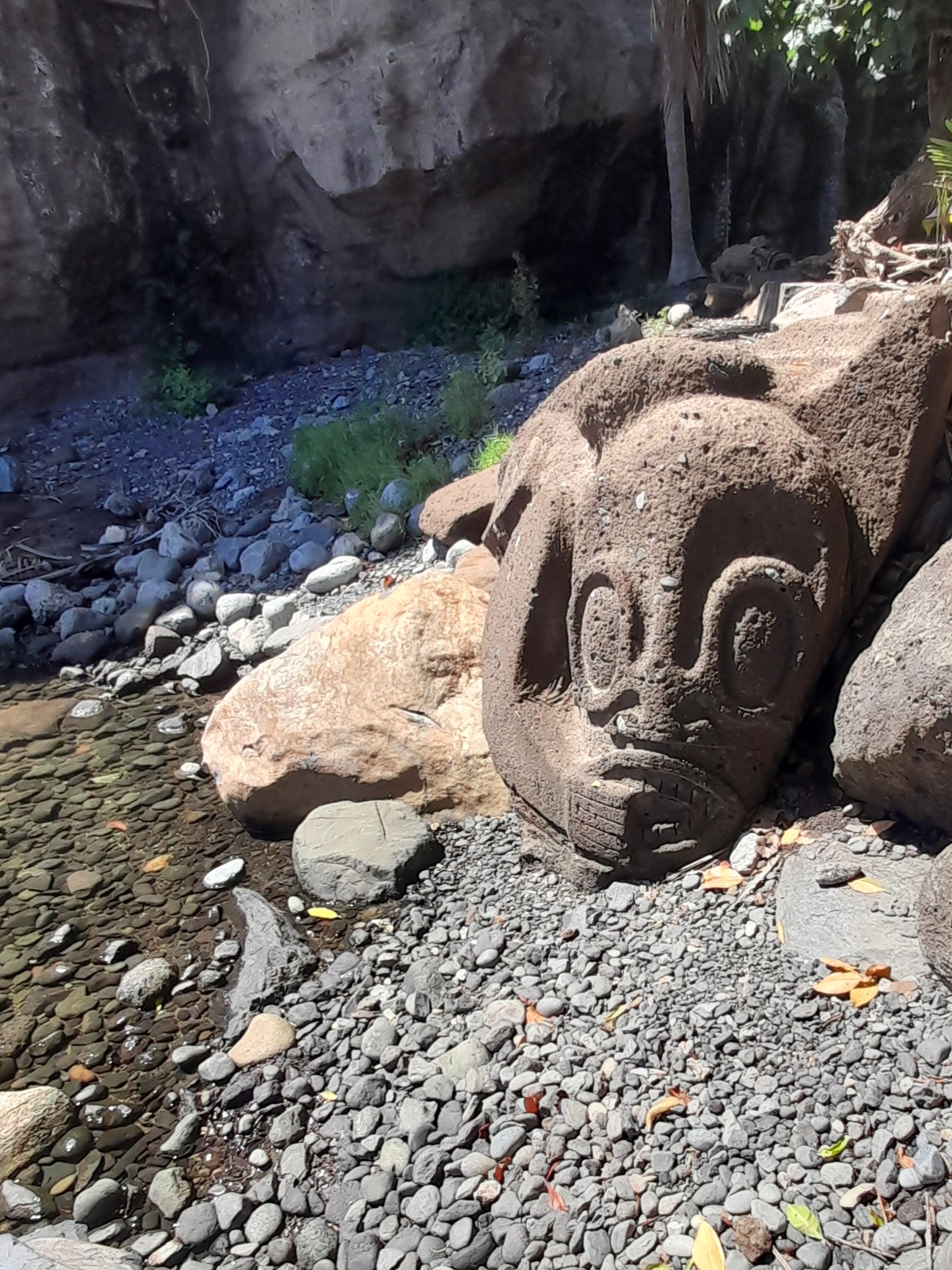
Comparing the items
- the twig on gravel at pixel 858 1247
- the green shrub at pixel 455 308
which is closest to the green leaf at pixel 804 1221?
the twig on gravel at pixel 858 1247

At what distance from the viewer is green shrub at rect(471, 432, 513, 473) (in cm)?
570

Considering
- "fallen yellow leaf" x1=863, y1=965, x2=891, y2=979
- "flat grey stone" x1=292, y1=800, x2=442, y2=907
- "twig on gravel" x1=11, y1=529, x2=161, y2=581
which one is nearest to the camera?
"fallen yellow leaf" x1=863, y1=965, x2=891, y2=979

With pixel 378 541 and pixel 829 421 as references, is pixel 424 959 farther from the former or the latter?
pixel 378 541

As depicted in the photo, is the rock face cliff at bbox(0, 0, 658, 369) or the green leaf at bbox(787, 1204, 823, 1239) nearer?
the green leaf at bbox(787, 1204, 823, 1239)

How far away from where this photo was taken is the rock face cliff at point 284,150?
8414 mm

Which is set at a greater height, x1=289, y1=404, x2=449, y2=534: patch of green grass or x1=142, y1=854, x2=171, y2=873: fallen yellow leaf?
x1=289, y1=404, x2=449, y2=534: patch of green grass

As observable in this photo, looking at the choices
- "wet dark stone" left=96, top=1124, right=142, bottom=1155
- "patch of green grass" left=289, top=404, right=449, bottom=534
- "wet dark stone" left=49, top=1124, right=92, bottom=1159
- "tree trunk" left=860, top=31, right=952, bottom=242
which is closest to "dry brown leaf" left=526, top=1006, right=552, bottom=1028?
"wet dark stone" left=96, top=1124, right=142, bottom=1155

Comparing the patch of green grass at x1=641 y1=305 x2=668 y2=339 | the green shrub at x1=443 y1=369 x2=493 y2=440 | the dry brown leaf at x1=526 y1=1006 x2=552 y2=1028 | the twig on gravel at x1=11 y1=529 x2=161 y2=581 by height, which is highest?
the patch of green grass at x1=641 y1=305 x2=668 y2=339

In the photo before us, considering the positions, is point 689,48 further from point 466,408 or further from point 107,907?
point 107,907

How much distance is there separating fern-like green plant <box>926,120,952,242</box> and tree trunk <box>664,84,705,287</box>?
3.00m

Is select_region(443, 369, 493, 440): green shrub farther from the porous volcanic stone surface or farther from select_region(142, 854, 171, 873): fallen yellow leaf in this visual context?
the porous volcanic stone surface

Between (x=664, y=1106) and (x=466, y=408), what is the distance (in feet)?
16.3

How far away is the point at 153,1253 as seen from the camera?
229cm

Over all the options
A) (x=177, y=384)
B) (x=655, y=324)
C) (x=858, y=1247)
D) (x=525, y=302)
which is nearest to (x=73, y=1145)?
(x=858, y=1247)
